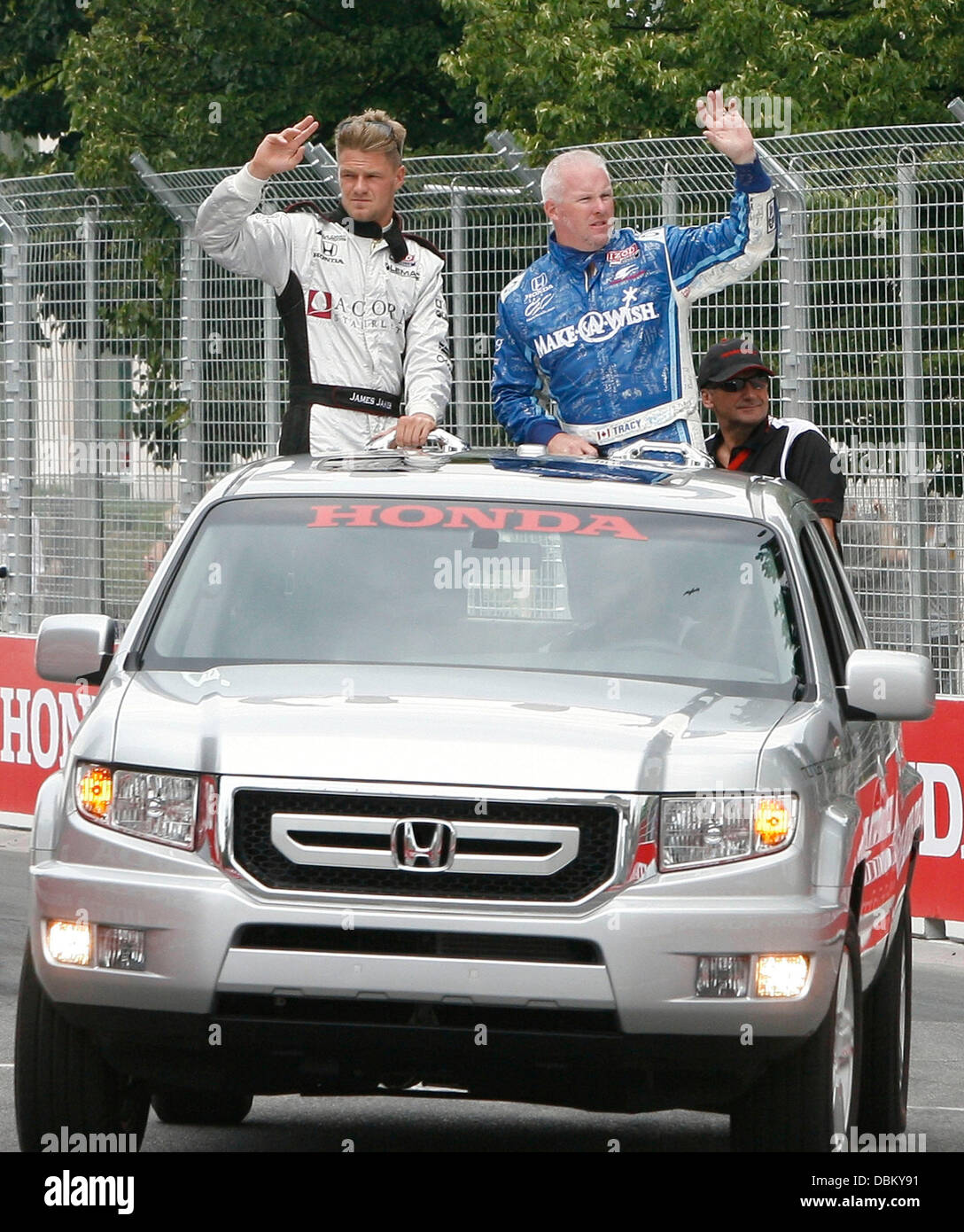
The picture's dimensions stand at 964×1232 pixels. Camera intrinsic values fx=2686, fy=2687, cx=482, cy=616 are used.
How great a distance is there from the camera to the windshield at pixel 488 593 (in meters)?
6.15

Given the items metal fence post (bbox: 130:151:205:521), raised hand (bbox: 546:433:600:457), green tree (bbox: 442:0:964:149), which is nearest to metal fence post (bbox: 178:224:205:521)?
metal fence post (bbox: 130:151:205:521)

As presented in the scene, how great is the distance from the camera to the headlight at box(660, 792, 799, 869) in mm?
5375

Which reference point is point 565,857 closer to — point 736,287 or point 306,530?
point 306,530

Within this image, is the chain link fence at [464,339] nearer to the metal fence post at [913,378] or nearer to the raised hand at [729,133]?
the metal fence post at [913,378]

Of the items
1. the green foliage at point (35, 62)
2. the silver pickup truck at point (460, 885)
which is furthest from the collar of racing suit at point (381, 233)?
the green foliage at point (35, 62)

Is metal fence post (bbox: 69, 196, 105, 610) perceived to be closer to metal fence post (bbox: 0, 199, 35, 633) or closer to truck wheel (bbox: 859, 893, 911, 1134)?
metal fence post (bbox: 0, 199, 35, 633)

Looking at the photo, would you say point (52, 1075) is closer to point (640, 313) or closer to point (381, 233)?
point (381, 233)

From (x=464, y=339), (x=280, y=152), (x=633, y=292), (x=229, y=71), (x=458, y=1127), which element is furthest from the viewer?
(x=229, y=71)

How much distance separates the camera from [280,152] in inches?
344

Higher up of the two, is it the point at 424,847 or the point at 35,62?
the point at 35,62

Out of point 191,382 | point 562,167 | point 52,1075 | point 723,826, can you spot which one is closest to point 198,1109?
point 52,1075

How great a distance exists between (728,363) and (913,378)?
7.80 ft
